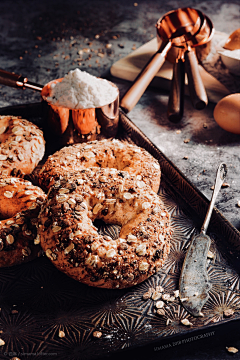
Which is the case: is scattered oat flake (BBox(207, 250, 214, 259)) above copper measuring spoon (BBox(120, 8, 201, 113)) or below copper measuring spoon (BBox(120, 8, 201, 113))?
below

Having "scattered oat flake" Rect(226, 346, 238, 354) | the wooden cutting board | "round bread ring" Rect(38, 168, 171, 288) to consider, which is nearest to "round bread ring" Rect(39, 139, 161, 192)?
"round bread ring" Rect(38, 168, 171, 288)

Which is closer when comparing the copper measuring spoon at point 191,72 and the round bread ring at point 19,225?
the round bread ring at point 19,225

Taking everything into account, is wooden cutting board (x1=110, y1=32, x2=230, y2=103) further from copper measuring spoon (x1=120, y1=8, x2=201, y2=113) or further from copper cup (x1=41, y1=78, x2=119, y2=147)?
copper cup (x1=41, y1=78, x2=119, y2=147)

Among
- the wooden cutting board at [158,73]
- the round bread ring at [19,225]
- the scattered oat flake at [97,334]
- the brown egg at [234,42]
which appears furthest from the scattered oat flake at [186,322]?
the brown egg at [234,42]

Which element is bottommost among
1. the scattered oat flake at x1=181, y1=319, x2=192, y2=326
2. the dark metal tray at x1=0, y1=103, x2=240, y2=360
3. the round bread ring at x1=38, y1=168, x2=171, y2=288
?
the dark metal tray at x1=0, y1=103, x2=240, y2=360

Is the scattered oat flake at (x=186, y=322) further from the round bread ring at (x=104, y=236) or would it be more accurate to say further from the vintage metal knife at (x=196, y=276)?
the round bread ring at (x=104, y=236)

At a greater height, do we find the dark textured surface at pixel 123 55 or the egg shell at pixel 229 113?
the egg shell at pixel 229 113

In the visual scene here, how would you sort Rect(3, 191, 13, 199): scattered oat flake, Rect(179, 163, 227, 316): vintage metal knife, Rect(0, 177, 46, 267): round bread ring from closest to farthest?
Rect(179, 163, 227, 316): vintage metal knife < Rect(0, 177, 46, 267): round bread ring < Rect(3, 191, 13, 199): scattered oat flake

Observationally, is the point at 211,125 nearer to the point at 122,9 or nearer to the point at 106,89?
the point at 106,89
